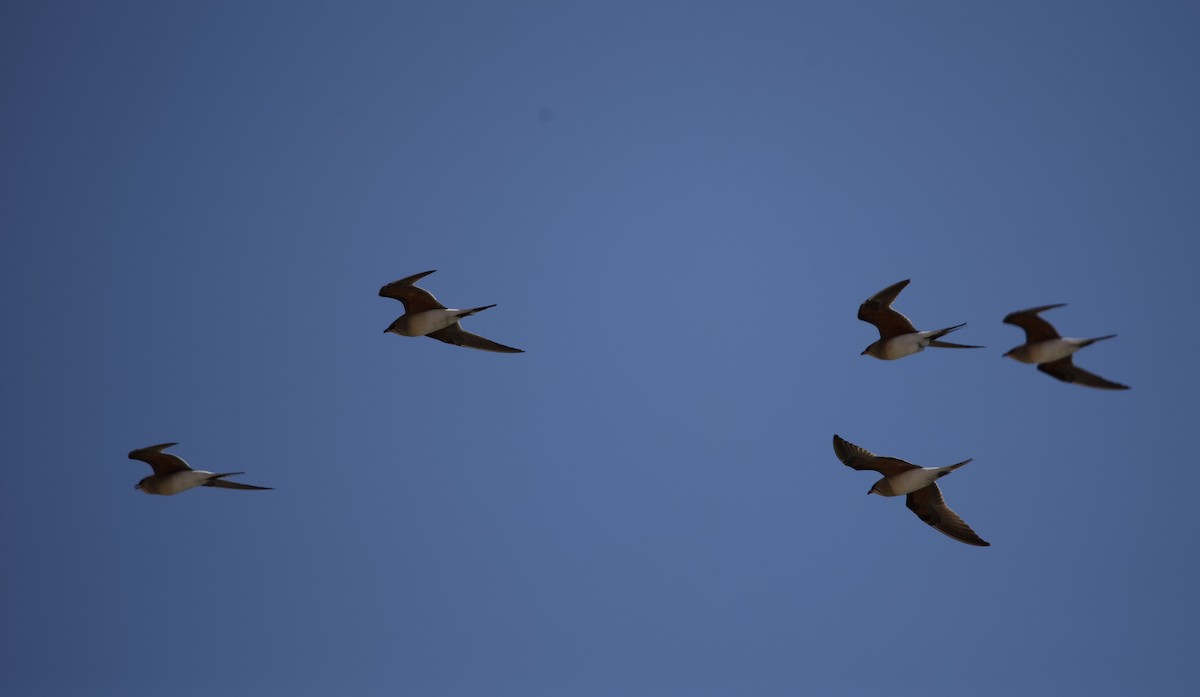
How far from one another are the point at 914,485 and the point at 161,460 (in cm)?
1197

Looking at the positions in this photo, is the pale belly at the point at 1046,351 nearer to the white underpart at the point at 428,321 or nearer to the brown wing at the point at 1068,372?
the brown wing at the point at 1068,372

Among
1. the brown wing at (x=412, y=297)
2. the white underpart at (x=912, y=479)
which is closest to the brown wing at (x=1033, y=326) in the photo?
the white underpart at (x=912, y=479)

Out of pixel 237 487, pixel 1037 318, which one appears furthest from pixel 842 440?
pixel 237 487

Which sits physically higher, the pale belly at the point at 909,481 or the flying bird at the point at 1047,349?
the flying bird at the point at 1047,349

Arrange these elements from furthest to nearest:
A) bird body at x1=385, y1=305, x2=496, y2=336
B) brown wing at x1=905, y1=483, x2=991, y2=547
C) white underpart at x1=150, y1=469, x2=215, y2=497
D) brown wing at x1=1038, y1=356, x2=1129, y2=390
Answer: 1. brown wing at x1=905, y1=483, x2=991, y2=547
2. bird body at x1=385, y1=305, x2=496, y2=336
3. white underpart at x1=150, y1=469, x2=215, y2=497
4. brown wing at x1=1038, y1=356, x2=1129, y2=390

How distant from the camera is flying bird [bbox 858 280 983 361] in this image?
18875 millimetres

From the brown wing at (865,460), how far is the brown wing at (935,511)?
1.14m

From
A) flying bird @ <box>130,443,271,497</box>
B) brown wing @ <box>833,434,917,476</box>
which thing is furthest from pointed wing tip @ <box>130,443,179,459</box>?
brown wing @ <box>833,434,917,476</box>

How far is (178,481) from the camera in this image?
1961 cm

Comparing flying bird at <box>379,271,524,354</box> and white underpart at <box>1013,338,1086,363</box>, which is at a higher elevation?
flying bird at <box>379,271,524,354</box>

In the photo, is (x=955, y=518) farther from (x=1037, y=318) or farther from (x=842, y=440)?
(x=1037, y=318)

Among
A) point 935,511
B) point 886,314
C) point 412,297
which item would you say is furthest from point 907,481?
point 412,297

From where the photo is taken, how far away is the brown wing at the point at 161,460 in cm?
1894

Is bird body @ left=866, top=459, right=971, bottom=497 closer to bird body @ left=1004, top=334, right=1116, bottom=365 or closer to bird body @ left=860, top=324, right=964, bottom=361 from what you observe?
bird body @ left=860, top=324, right=964, bottom=361
